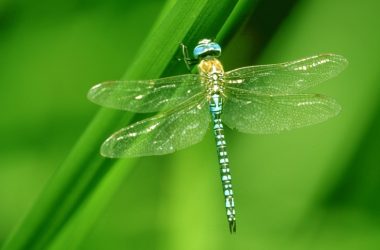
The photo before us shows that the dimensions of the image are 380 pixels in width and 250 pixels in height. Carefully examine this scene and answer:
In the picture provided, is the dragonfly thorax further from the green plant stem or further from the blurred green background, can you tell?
the green plant stem

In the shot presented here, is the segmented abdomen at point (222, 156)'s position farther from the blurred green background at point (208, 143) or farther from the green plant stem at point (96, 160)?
the green plant stem at point (96, 160)

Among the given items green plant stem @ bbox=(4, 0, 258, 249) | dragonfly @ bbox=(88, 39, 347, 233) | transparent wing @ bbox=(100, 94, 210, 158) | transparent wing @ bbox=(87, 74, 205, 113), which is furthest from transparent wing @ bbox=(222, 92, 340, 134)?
green plant stem @ bbox=(4, 0, 258, 249)

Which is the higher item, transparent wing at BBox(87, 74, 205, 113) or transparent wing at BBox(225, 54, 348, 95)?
transparent wing at BBox(225, 54, 348, 95)

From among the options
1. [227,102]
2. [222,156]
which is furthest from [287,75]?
[222,156]

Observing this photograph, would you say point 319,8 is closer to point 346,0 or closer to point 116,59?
point 346,0

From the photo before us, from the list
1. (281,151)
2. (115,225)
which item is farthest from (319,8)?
(115,225)

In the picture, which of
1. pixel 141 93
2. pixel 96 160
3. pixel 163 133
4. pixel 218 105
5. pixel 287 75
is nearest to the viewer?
pixel 96 160

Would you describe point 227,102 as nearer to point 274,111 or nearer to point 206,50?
point 274,111
